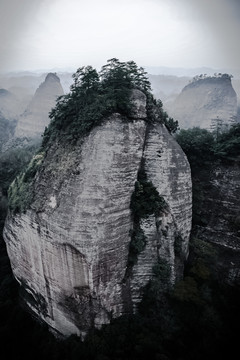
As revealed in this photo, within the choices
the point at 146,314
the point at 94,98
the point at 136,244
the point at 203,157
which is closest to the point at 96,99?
the point at 94,98

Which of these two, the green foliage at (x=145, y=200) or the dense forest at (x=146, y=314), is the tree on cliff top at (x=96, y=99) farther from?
the green foliage at (x=145, y=200)

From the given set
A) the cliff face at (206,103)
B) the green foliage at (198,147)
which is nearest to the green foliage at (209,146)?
the green foliage at (198,147)

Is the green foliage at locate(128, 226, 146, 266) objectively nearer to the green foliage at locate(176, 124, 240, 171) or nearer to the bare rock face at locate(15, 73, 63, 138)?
the green foliage at locate(176, 124, 240, 171)

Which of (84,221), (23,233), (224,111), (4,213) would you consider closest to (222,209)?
(84,221)

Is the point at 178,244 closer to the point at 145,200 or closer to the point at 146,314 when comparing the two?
the point at 145,200

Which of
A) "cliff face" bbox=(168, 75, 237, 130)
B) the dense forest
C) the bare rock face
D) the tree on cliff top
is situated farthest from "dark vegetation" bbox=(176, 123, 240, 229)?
the bare rock face

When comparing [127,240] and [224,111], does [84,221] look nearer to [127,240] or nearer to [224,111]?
[127,240]

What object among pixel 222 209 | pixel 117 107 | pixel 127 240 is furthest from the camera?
pixel 222 209
